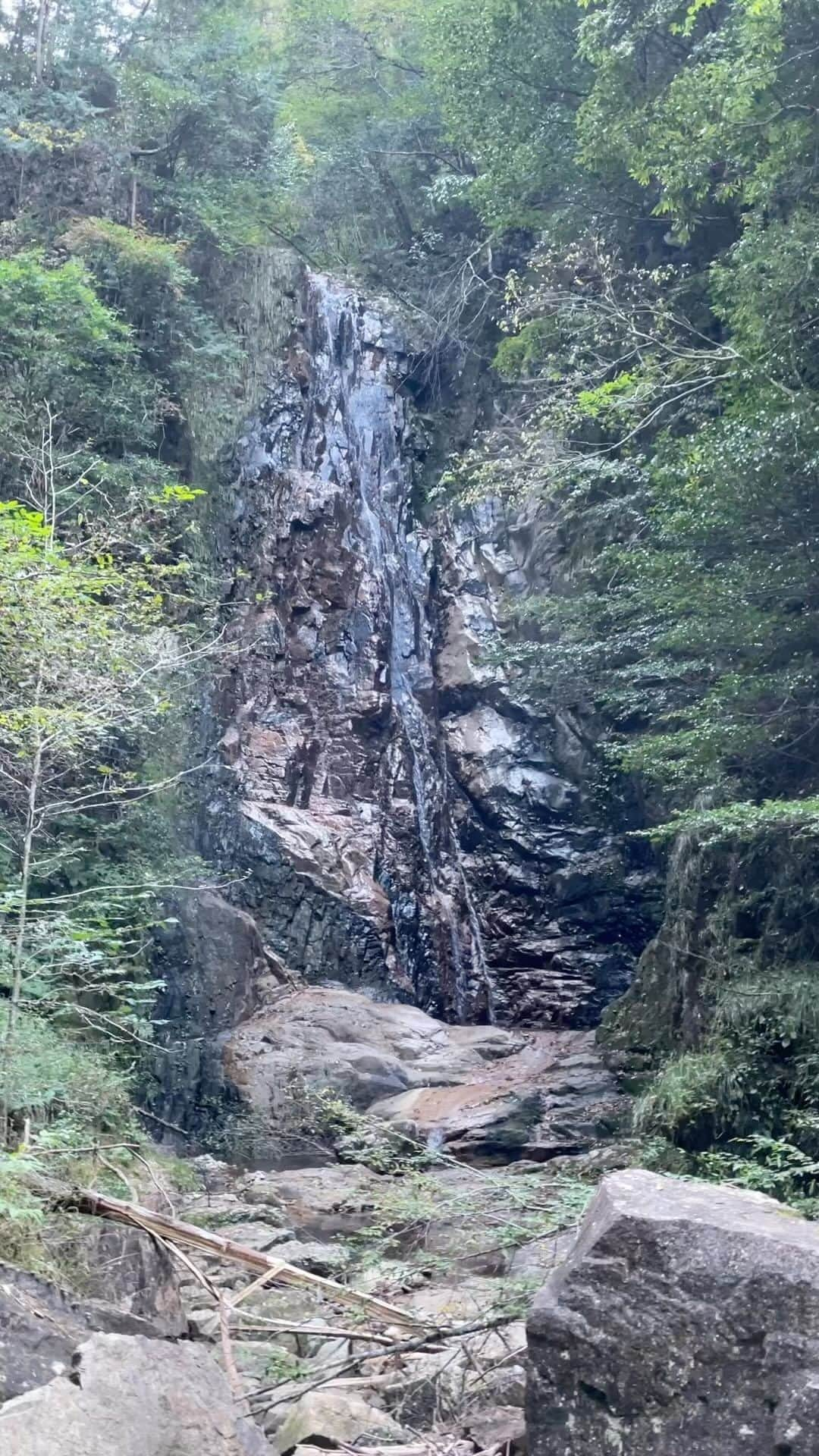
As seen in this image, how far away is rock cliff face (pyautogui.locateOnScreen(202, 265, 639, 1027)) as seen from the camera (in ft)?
49.3

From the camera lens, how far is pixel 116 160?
1747 cm

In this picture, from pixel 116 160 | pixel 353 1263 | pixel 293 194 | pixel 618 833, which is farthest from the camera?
pixel 293 194

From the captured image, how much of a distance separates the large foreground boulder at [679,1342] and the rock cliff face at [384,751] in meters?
11.1

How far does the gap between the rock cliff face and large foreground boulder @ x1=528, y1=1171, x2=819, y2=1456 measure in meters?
11.1

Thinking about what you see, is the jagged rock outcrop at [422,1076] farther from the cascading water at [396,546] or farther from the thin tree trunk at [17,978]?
the thin tree trunk at [17,978]

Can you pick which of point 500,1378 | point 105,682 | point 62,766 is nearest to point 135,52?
point 62,766

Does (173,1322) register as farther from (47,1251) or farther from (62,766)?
A: (62,766)

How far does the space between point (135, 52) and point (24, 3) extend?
6.09 feet

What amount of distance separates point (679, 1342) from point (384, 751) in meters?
13.5

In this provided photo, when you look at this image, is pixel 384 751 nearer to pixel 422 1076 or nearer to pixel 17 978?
pixel 422 1076

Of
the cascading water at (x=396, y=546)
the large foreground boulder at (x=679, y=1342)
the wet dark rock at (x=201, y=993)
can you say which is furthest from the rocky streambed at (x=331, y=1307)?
the cascading water at (x=396, y=546)

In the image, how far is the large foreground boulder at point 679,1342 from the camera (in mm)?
3074

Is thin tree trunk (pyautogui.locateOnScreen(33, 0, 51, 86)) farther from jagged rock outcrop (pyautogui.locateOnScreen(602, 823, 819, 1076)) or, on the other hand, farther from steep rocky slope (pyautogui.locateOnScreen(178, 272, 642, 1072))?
jagged rock outcrop (pyautogui.locateOnScreen(602, 823, 819, 1076))

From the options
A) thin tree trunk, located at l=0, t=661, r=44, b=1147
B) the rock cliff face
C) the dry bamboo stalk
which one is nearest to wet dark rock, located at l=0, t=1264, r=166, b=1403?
the dry bamboo stalk
